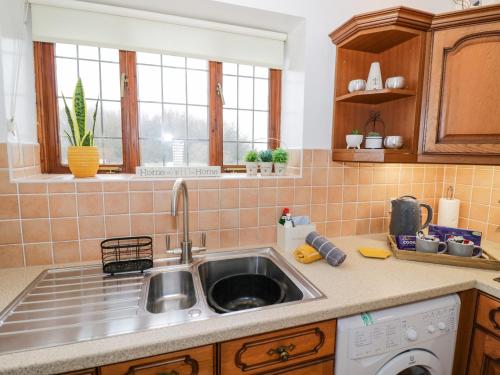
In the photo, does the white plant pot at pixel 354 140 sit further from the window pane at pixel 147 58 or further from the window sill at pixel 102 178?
the window pane at pixel 147 58

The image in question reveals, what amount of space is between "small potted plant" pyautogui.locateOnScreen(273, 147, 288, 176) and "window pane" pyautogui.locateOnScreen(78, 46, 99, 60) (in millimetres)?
1042

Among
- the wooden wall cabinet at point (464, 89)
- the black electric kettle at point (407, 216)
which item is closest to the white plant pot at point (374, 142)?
the wooden wall cabinet at point (464, 89)

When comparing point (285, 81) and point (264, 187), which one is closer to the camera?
point (264, 187)

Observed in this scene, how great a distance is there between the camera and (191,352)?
0.73 m

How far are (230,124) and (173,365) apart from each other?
4.01ft

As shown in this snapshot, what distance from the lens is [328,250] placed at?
1146 mm

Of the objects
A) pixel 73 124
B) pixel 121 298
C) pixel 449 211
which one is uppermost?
pixel 73 124

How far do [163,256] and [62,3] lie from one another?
122cm

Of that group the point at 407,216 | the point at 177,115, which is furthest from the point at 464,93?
the point at 177,115

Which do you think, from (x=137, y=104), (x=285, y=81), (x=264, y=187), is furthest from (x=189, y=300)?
(x=285, y=81)

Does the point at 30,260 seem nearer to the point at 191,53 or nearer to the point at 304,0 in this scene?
the point at 191,53

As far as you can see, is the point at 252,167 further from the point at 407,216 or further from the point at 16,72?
the point at 16,72

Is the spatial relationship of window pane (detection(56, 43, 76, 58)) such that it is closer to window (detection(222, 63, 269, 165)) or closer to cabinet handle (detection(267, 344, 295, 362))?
window (detection(222, 63, 269, 165))

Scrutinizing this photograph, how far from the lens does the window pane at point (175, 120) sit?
4.81 feet
